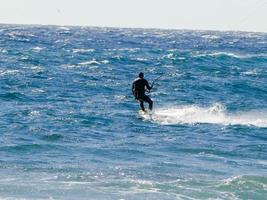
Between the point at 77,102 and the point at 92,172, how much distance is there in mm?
13485

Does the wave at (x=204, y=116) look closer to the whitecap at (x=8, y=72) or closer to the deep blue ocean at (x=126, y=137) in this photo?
the deep blue ocean at (x=126, y=137)

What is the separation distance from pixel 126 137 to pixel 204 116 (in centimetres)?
646

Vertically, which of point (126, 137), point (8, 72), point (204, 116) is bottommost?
point (126, 137)

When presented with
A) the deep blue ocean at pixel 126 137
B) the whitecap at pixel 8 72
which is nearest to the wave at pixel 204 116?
the deep blue ocean at pixel 126 137

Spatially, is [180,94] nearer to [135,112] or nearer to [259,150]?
[135,112]

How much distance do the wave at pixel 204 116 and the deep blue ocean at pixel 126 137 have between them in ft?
0.13

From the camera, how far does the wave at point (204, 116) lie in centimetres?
2381

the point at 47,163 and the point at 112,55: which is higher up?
the point at 112,55

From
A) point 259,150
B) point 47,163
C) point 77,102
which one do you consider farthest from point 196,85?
point 47,163

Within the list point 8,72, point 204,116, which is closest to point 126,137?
point 204,116

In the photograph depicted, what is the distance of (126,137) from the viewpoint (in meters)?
19.7

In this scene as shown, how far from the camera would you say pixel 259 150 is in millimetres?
18375

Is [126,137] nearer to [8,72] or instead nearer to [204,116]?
[204,116]

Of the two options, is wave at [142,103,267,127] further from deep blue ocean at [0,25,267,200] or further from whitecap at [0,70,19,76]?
whitecap at [0,70,19,76]
